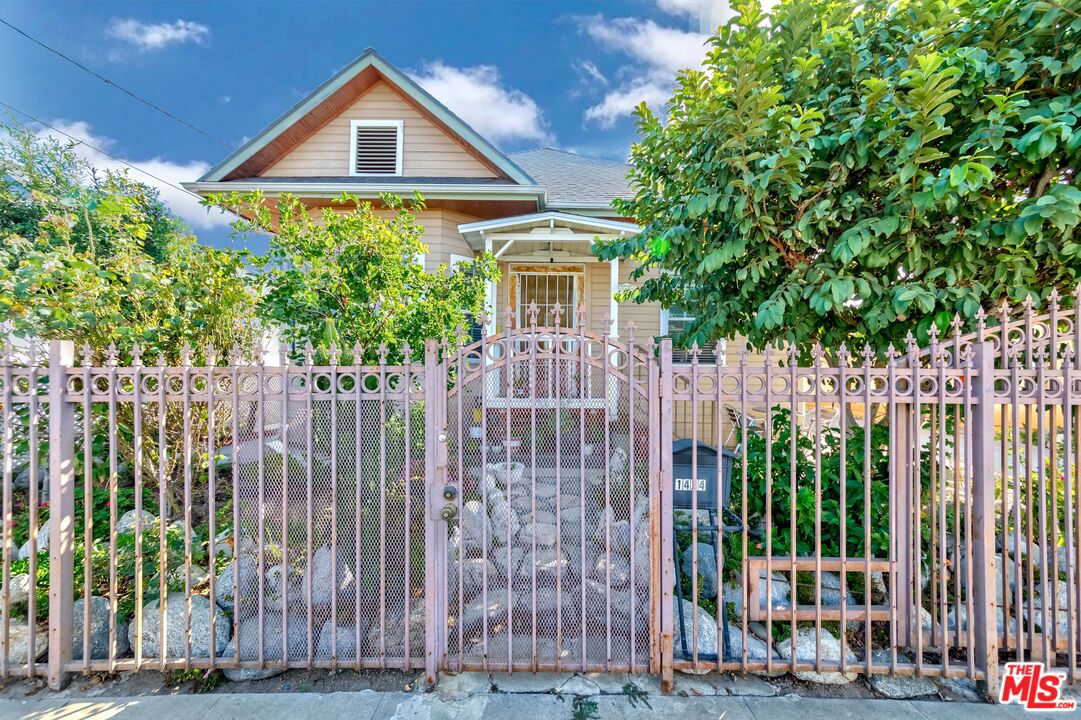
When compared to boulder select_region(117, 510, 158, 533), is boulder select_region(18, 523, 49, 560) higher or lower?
lower

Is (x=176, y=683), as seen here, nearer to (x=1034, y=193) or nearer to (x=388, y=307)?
(x=388, y=307)

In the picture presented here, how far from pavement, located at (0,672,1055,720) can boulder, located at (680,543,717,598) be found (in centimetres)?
72

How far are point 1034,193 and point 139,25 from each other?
16.2 metres

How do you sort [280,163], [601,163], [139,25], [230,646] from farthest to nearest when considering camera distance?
[601,163], [139,25], [280,163], [230,646]

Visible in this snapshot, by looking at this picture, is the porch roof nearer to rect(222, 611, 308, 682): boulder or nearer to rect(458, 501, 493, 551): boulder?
rect(458, 501, 493, 551): boulder

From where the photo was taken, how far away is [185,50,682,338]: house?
7559mm

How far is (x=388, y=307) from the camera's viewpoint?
353 centimetres

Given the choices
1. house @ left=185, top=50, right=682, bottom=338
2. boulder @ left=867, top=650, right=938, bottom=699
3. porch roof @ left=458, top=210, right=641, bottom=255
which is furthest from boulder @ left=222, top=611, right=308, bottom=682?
house @ left=185, top=50, right=682, bottom=338

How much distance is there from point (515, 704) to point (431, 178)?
7846 millimetres

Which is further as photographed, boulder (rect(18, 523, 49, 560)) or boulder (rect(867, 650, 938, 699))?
boulder (rect(18, 523, 49, 560))

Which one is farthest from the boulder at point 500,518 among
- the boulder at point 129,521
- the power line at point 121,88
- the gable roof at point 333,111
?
the power line at point 121,88

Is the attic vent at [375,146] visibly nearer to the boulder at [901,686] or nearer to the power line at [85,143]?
the power line at [85,143]

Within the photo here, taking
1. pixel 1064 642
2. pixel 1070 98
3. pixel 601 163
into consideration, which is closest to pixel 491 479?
pixel 1064 642

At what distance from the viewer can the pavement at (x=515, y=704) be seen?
97.3 inches
